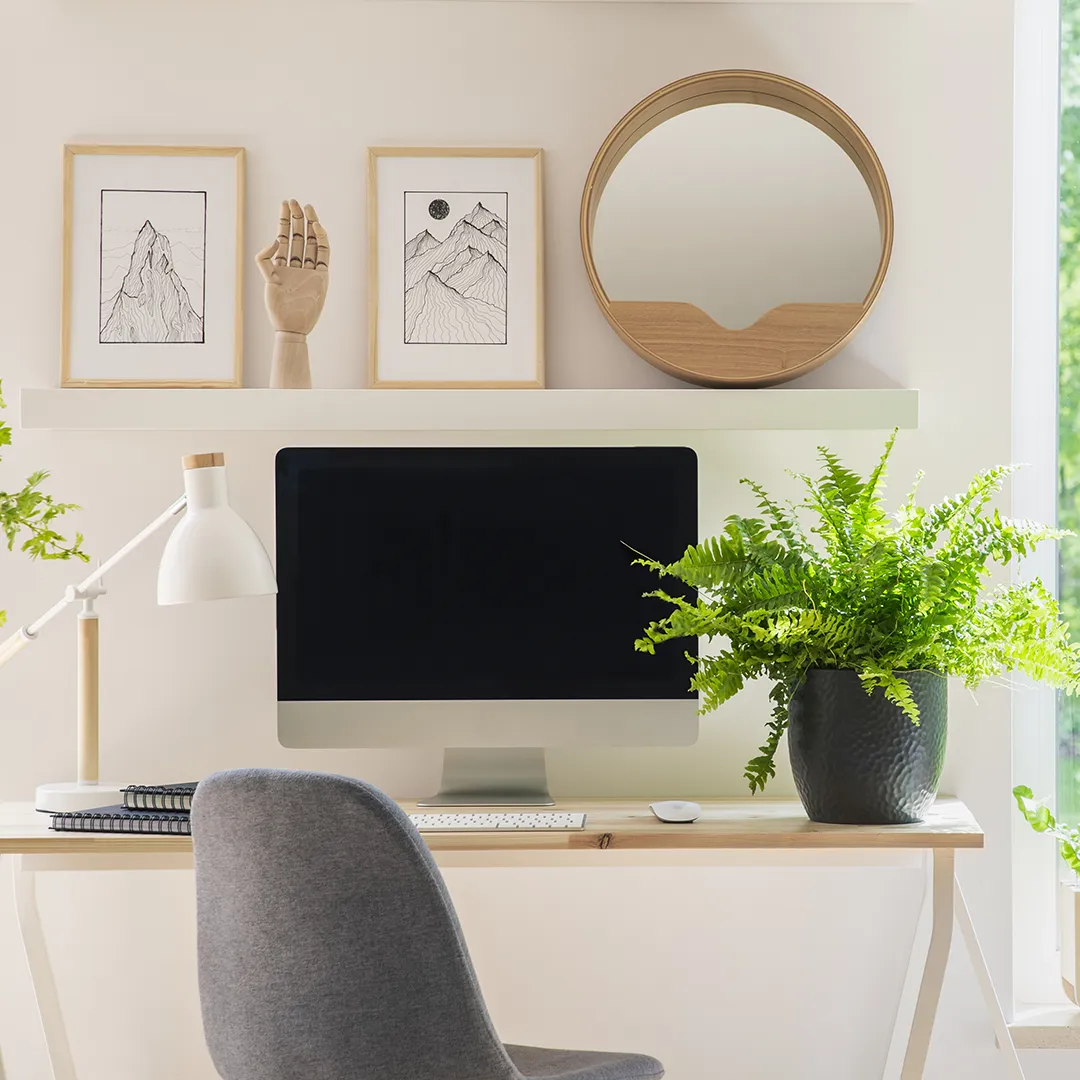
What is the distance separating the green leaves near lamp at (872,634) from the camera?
1.60 meters

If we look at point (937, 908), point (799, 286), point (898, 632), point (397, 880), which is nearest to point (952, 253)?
point (799, 286)

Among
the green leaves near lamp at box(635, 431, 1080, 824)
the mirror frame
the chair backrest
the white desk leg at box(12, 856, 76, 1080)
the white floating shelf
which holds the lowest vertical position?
the white desk leg at box(12, 856, 76, 1080)

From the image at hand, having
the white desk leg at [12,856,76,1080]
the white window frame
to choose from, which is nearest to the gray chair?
the white desk leg at [12,856,76,1080]

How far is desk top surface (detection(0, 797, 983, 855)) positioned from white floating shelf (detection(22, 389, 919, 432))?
0.63 metres

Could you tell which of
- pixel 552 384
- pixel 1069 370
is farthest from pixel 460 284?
pixel 1069 370

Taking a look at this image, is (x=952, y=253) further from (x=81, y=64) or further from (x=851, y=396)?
(x=81, y=64)

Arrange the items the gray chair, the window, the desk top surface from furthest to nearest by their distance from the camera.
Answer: the window, the desk top surface, the gray chair

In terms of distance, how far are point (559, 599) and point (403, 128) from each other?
0.89 meters

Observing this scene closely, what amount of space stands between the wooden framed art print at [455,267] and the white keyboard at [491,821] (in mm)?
739

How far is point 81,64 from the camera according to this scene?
2014mm

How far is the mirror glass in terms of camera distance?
1.97 m

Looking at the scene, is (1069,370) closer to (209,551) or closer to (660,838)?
(660,838)

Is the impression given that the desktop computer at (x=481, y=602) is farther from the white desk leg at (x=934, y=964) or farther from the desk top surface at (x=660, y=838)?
the white desk leg at (x=934, y=964)

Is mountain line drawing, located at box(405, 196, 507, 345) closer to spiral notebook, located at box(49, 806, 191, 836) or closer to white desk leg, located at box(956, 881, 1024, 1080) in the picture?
spiral notebook, located at box(49, 806, 191, 836)
